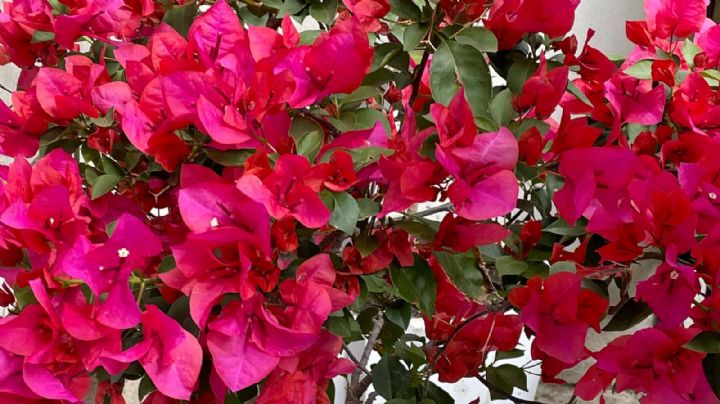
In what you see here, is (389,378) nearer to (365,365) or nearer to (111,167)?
(365,365)

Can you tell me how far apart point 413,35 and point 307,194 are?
0.17m

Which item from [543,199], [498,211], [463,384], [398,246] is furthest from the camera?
[463,384]

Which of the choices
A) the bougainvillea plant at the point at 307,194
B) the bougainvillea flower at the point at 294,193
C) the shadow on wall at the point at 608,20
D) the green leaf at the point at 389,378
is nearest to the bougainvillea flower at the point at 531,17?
the bougainvillea plant at the point at 307,194

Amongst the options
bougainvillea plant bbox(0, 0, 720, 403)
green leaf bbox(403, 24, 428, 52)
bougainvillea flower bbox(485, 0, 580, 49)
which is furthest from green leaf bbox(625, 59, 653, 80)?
green leaf bbox(403, 24, 428, 52)

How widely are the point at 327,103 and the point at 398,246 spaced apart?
0.44 feet

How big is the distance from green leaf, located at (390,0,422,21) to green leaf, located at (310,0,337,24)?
0.10 metres

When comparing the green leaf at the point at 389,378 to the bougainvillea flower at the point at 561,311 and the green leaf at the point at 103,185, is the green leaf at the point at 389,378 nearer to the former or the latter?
the bougainvillea flower at the point at 561,311

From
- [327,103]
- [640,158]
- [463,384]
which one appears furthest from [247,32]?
[463,384]

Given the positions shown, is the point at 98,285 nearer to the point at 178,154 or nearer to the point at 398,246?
the point at 178,154

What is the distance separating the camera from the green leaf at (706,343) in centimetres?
63

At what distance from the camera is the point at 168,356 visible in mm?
607

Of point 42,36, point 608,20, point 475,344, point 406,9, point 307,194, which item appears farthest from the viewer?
point 608,20

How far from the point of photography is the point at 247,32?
69 centimetres

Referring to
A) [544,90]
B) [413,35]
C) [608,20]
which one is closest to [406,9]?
[413,35]
